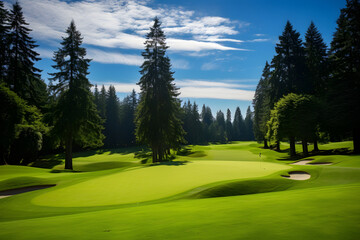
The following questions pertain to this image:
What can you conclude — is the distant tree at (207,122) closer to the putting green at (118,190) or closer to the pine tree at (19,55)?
the pine tree at (19,55)

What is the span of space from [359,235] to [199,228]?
2.43 meters

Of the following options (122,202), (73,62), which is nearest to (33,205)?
(122,202)

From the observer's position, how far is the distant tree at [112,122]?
70.3 meters

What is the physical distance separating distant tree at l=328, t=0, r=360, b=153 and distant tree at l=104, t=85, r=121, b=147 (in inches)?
2387

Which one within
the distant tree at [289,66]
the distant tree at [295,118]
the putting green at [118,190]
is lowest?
the putting green at [118,190]

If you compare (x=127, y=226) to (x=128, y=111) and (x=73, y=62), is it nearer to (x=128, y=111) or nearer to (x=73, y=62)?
(x=73, y=62)

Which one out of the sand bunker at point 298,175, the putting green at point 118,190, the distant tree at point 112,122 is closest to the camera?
the putting green at point 118,190

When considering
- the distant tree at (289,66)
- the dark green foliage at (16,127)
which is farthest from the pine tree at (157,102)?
the distant tree at (289,66)

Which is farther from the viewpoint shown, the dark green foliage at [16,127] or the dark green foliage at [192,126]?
the dark green foliage at [192,126]

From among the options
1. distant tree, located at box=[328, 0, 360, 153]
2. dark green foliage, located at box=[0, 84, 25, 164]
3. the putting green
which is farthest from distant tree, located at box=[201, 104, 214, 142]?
the putting green

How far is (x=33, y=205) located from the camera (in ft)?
31.4

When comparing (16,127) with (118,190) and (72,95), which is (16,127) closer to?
(72,95)

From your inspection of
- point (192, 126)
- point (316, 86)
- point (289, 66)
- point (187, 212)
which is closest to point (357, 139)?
point (316, 86)

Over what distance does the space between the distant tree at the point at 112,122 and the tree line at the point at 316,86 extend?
50.5 m
